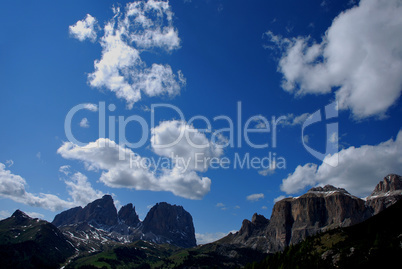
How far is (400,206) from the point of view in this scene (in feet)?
543

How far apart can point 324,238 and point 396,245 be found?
6392 centimetres

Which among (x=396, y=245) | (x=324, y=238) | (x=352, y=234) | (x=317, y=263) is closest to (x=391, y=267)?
(x=396, y=245)

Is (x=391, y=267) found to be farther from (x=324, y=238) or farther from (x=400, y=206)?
(x=400, y=206)

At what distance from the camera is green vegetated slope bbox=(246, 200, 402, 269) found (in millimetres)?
100250

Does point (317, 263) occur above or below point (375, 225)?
below

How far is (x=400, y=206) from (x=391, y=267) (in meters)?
92.8

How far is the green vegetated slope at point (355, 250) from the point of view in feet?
329

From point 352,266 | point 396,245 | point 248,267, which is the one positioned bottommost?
point 248,267

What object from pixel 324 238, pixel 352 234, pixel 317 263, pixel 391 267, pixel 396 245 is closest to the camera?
pixel 391 267

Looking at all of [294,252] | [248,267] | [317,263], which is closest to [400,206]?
[294,252]

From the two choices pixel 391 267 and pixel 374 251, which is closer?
pixel 391 267

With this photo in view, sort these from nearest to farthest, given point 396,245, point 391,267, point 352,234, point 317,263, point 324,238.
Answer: point 391,267 < point 396,245 < point 317,263 < point 352,234 < point 324,238

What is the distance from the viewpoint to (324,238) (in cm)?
16125

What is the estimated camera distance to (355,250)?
4483 inches
